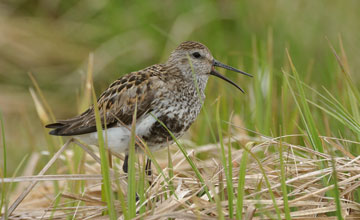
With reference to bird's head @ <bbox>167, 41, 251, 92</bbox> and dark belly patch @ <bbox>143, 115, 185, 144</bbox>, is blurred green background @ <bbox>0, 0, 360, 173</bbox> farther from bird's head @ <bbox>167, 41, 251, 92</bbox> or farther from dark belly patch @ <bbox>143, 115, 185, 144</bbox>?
dark belly patch @ <bbox>143, 115, 185, 144</bbox>

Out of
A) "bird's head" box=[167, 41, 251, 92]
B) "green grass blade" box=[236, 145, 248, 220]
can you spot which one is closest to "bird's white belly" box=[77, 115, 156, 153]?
"bird's head" box=[167, 41, 251, 92]

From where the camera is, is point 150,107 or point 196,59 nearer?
point 150,107

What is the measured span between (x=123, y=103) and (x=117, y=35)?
469cm

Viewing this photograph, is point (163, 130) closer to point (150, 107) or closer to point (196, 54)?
point (150, 107)

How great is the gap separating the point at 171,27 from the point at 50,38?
6.62ft

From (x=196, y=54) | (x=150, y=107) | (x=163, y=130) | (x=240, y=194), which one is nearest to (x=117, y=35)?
(x=196, y=54)

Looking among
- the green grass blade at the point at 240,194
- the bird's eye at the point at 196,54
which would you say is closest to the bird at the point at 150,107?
the bird's eye at the point at 196,54

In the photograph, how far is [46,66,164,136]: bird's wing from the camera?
4117mm

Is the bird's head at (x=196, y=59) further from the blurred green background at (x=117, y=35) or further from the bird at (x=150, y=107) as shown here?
the blurred green background at (x=117, y=35)

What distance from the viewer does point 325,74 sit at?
6.39 meters

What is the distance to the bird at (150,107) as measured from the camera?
4043 millimetres

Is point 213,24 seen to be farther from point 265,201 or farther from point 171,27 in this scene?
point 265,201

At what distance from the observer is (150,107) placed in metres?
4.08

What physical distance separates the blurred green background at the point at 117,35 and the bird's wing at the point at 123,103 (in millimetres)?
2983
